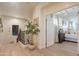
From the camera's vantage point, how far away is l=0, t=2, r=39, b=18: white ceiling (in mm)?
2137

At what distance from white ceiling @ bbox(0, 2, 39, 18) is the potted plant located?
22 cm

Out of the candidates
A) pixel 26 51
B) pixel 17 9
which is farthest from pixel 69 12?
pixel 26 51

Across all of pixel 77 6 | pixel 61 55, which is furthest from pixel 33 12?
pixel 61 55

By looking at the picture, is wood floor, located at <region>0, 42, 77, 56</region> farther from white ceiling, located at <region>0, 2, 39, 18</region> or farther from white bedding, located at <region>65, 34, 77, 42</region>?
white ceiling, located at <region>0, 2, 39, 18</region>

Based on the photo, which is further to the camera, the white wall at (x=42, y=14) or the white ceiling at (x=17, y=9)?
the white wall at (x=42, y=14)

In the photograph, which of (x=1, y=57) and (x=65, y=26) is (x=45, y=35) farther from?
(x=1, y=57)

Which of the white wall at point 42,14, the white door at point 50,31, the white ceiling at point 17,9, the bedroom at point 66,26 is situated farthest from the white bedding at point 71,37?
the white ceiling at point 17,9

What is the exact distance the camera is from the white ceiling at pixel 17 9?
2137 mm

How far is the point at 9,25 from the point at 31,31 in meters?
0.50

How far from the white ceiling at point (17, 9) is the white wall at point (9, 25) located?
0.35 feet

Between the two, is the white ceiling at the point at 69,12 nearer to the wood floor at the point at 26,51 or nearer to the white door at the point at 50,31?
the white door at the point at 50,31

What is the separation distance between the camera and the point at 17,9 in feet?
7.36

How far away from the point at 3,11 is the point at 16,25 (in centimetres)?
40

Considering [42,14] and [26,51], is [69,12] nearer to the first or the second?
[42,14]
